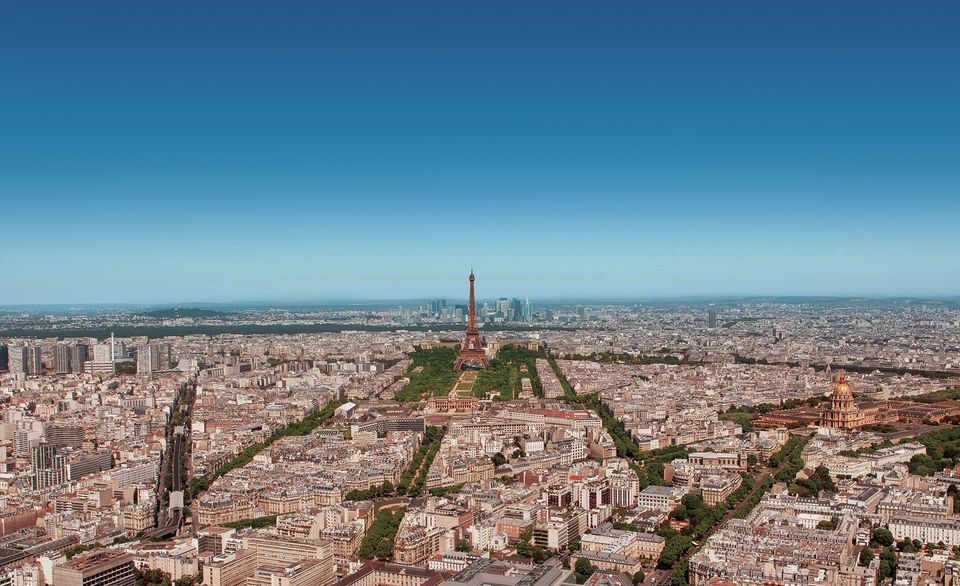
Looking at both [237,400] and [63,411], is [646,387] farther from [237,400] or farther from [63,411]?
[63,411]

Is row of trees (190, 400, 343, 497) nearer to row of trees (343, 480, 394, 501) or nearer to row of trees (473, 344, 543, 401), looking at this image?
row of trees (343, 480, 394, 501)

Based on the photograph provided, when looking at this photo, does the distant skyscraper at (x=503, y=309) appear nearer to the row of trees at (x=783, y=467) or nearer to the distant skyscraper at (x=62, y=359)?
the distant skyscraper at (x=62, y=359)

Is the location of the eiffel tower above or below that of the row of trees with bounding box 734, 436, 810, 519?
above

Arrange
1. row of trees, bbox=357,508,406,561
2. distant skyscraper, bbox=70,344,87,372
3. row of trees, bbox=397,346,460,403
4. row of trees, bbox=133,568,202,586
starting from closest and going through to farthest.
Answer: row of trees, bbox=133,568,202,586 → row of trees, bbox=357,508,406,561 → row of trees, bbox=397,346,460,403 → distant skyscraper, bbox=70,344,87,372

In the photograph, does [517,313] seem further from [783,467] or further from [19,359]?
[783,467]

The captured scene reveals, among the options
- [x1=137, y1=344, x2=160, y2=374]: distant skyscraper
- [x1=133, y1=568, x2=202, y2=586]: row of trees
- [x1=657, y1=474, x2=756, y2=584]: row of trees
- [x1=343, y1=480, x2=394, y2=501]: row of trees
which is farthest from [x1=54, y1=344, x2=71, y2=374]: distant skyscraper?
[x1=657, y1=474, x2=756, y2=584]: row of trees

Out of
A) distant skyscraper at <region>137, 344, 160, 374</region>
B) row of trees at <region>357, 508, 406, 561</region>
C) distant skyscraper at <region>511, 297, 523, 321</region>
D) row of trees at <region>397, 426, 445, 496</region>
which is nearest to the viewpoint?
row of trees at <region>357, 508, 406, 561</region>
